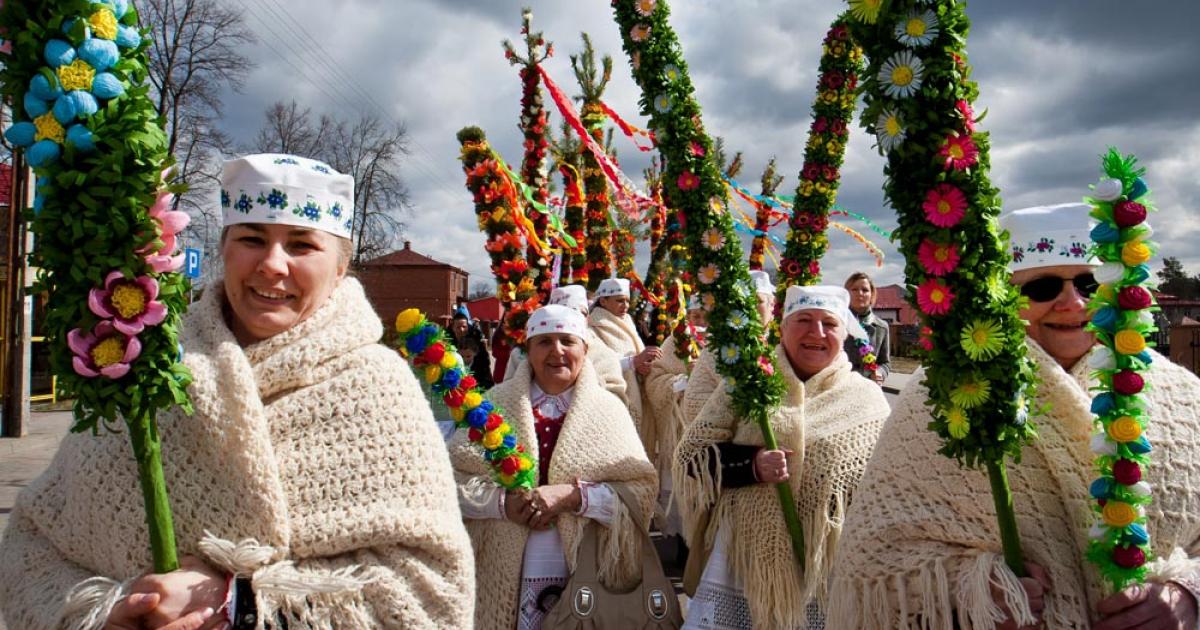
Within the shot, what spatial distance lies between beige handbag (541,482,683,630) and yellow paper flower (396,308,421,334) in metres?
1.20

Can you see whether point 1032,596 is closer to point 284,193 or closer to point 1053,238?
point 1053,238

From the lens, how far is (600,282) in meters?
7.54

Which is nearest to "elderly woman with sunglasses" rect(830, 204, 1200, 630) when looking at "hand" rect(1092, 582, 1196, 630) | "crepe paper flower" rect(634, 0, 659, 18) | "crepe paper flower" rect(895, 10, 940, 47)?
"hand" rect(1092, 582, 1196, 630)

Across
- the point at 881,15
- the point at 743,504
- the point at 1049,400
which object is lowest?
the point at 743,504

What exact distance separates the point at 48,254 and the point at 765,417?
278 cm

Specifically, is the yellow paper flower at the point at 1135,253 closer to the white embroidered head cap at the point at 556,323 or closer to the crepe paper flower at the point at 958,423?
the crepe paper flower at the point at 958,423

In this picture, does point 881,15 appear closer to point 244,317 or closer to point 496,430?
point 244,317

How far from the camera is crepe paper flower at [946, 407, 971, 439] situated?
1.93 meters

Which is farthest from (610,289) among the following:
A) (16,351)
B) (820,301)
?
(16,351)

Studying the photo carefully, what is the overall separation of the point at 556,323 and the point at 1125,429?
8.33 feet

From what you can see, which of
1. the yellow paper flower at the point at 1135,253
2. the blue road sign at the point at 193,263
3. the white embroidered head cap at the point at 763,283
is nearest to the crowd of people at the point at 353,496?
the yellow paper flower at the point at 1135,253

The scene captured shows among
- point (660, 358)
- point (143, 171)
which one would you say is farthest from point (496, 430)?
point (660, 358)

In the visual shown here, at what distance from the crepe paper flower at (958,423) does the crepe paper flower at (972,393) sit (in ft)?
0.07

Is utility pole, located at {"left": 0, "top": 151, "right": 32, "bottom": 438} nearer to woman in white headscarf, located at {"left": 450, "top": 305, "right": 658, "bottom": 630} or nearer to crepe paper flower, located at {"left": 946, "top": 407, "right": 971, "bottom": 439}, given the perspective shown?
woman in white headscarf, located at {"left": 450, "top": 305, "right": 658, "bottom": 630}
